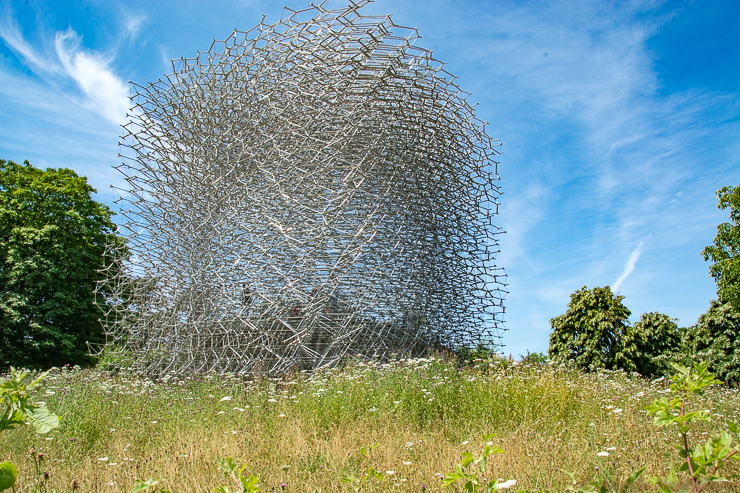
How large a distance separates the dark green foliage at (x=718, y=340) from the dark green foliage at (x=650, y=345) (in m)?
0.41

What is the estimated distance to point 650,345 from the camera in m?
12.2

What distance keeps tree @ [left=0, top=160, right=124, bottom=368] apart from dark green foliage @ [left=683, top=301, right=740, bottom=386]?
17.1 meters

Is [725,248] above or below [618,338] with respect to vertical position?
above

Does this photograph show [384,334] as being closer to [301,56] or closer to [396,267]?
[396,267]

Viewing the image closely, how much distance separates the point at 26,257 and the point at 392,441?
16645 mm

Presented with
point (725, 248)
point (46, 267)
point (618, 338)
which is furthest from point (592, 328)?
point (46, 267)

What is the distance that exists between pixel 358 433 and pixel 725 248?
1652 centimetres

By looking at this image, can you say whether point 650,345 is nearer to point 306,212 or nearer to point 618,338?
point 618,338

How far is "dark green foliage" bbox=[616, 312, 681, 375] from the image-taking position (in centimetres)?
1182

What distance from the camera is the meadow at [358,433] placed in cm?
327

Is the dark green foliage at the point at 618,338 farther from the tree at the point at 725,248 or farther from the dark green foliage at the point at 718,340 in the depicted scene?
the tree at the point at 725,248

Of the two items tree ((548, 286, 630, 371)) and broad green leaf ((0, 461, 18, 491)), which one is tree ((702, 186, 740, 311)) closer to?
tree ((548, 286, 630, 371))

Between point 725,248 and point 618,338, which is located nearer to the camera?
point 618,338

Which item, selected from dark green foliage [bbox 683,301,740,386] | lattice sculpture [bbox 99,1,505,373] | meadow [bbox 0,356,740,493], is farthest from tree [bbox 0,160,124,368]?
dark green foliage [bbox 683,301,740,386]
